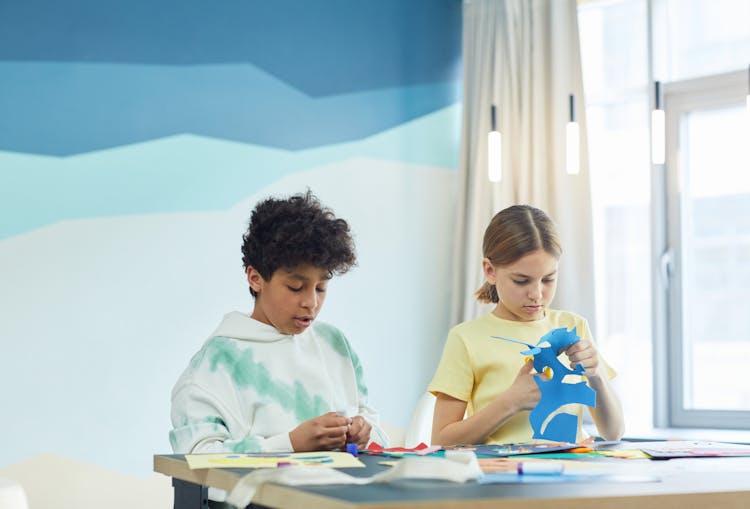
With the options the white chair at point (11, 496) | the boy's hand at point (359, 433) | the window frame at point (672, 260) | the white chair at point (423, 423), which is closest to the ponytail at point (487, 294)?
the white chair at point (423, 423)

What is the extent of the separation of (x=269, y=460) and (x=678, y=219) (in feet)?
9.58

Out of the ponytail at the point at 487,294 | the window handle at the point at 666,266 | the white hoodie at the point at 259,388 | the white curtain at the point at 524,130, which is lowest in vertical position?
the white hoodie at the point at 259,388

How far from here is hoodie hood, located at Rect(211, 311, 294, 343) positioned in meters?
1.96

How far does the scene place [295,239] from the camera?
1939 mm

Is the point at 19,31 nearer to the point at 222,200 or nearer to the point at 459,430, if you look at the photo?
the point at 222,200

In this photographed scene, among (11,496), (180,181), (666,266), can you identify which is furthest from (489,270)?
(666,266)

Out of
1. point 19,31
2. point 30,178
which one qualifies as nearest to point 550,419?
point 30,178

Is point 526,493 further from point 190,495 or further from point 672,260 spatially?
point 672,260

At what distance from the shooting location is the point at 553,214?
13.6 ft

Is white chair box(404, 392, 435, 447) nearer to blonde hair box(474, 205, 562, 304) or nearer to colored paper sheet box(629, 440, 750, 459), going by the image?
blonde hair box(474, 205, 562, 304)

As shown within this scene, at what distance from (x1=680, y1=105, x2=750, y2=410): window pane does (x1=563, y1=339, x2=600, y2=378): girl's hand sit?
2132 mm

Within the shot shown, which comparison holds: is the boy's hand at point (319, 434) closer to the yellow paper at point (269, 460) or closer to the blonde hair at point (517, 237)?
the yellow paper at point (269, 460)

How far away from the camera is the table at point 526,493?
1087mm

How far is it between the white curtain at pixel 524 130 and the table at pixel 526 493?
104 inches
